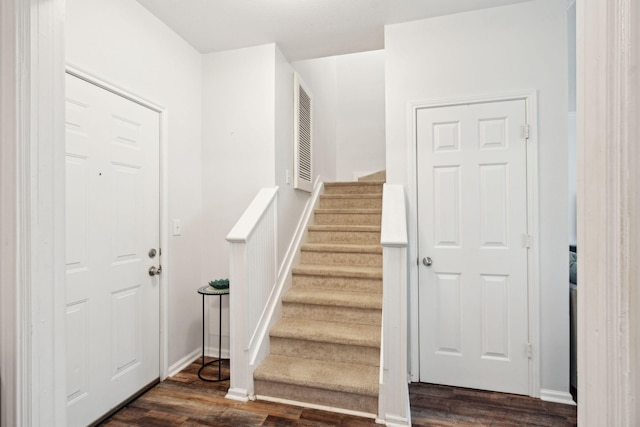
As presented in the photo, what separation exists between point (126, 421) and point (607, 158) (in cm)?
253

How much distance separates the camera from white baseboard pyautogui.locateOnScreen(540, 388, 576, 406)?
2.15 m

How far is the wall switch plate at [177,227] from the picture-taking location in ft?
8.51

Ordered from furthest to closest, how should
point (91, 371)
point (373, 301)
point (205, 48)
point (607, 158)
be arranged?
point (205, 48) < point (373, 301) < point (91, 371) < point (607, 158)

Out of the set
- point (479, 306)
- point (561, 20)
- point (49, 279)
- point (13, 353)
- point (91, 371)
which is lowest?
point (91, 371)

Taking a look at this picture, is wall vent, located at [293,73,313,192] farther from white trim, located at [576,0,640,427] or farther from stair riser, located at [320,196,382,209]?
white trim, located at [576,0,640,427]

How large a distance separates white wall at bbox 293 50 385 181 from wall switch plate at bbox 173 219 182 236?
2485mm

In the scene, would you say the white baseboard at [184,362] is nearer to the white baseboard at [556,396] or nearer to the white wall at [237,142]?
the white wall at [237,142]

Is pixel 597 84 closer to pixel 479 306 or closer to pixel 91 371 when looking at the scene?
pixel 479 306

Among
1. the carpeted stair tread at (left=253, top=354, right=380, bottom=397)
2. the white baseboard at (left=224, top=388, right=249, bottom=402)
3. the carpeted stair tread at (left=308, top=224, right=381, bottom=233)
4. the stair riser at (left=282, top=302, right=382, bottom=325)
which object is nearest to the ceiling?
the carpeted stair tread at (left=308, top=224, right=381, bottom=233)

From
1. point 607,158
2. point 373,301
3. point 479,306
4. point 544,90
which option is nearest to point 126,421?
point 373,301

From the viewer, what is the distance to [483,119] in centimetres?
233

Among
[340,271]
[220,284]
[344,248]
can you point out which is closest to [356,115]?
[344,248]

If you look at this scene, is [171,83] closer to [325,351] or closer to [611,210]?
[325,351]

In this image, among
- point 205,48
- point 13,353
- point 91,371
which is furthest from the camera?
point 205,48
